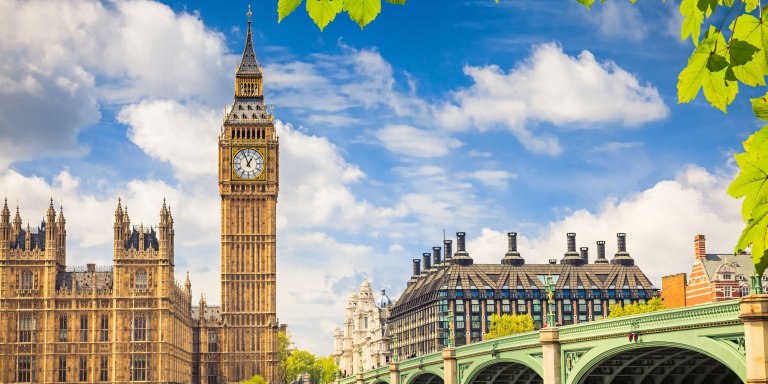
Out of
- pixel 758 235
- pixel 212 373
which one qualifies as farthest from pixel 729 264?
pixel 758 235

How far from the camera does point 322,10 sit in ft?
25.6

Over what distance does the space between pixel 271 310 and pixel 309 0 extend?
500 feet

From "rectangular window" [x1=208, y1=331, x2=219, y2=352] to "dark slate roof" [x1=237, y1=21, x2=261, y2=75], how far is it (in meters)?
38.5

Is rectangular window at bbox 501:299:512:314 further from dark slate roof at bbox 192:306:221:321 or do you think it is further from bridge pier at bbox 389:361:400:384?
bridge pier at bbox 389:361:400:384

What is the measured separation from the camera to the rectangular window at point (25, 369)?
13125 centimetres

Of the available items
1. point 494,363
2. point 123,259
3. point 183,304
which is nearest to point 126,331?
point 123,259

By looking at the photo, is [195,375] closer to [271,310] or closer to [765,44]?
[271,310]

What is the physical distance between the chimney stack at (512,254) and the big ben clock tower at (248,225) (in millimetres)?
36549

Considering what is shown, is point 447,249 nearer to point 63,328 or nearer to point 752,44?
point 63,328

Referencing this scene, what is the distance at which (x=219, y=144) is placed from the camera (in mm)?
162125

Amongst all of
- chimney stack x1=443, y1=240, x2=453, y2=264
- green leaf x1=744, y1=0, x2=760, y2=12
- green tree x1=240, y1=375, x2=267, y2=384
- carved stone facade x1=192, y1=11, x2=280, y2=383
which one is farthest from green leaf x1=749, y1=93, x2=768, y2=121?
chimney stack x1=443, y1=240, x2=453, y2=264

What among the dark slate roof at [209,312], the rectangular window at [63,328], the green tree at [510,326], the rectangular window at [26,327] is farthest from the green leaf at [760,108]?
the dark slate roof at [209,312]

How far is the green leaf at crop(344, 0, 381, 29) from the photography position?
730cm

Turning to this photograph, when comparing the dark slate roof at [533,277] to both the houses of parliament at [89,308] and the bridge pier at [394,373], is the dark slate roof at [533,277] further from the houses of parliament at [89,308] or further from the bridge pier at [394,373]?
the bridge pier at [394,373]
